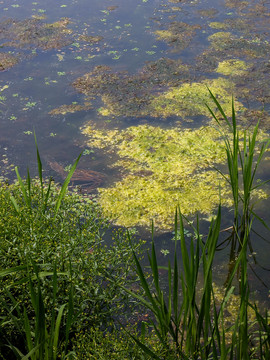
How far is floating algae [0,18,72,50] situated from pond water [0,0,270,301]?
1 cm

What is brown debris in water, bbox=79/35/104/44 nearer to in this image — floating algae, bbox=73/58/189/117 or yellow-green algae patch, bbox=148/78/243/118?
floating algae, bbox=73/58/189/117

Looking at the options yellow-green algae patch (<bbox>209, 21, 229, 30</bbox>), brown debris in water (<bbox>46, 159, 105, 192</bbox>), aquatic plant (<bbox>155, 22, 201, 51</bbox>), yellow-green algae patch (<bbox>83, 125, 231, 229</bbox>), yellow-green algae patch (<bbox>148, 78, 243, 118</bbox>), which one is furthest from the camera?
yellow-green algae patch (<bbox>209, 21, 229, 30</bbox>)

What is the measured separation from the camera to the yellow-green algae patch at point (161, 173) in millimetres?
3664

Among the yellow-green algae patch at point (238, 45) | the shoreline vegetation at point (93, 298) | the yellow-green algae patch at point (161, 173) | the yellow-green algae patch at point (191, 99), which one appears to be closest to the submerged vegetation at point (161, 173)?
the yellow-green algae patch at point (161, 173)

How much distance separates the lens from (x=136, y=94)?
511cm

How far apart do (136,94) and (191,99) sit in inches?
22.1

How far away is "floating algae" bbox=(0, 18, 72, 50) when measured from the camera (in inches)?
241

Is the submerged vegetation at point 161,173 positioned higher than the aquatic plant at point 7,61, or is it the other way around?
the aquatic plant at point 7,61

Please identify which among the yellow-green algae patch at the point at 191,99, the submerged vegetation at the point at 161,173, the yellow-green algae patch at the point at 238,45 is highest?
the yellow-green algae patch at the point at 238,45

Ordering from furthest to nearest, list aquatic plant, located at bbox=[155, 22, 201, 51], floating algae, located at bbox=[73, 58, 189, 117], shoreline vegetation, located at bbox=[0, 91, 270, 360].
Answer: aquatic plant, located at bbox=[155, 22, 201, 51] → floating algae, located at bbox=[73, 58, 189, 117] → shoreline vegetation, located at bbox=[0, 91, 270, 360]

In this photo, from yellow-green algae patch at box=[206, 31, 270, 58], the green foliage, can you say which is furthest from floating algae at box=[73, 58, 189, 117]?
the green foliage

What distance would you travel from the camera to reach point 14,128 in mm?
4719

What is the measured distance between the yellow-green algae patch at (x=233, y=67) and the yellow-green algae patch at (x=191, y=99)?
193mm

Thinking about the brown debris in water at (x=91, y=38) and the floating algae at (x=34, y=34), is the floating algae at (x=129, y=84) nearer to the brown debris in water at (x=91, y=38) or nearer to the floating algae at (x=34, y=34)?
the brown debris in water at (x=91, y=38)
